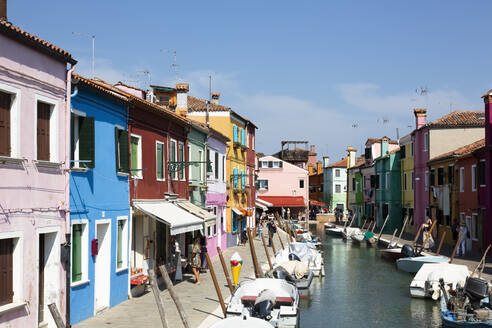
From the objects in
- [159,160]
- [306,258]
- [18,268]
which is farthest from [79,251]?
[306,258]

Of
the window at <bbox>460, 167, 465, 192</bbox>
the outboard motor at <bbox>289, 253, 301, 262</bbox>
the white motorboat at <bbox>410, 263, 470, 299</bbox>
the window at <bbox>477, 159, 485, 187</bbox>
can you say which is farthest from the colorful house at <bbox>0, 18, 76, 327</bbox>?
the window at <bbox>460, 167, 465, 192</bbox>

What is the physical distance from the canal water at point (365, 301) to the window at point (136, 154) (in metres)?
7.22

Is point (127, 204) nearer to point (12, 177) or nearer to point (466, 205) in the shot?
point (12, 177)

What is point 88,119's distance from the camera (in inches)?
620

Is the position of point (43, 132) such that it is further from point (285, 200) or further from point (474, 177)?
point (285, 200)

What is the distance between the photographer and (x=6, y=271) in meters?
12.3

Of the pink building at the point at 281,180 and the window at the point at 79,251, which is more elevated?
the pink building at the point at 281,180

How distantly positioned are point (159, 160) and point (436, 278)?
440 inches

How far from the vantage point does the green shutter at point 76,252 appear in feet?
51.1

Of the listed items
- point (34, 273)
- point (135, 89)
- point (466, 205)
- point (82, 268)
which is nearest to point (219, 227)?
point (135, 89)

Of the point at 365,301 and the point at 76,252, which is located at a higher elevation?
the point at 76,252

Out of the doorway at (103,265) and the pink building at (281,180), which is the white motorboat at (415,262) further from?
the pink building at (281,180)

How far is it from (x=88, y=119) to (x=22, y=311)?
5209 millimetres

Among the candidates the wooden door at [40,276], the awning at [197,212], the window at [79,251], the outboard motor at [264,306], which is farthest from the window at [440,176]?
the wooden door at [40,276]
